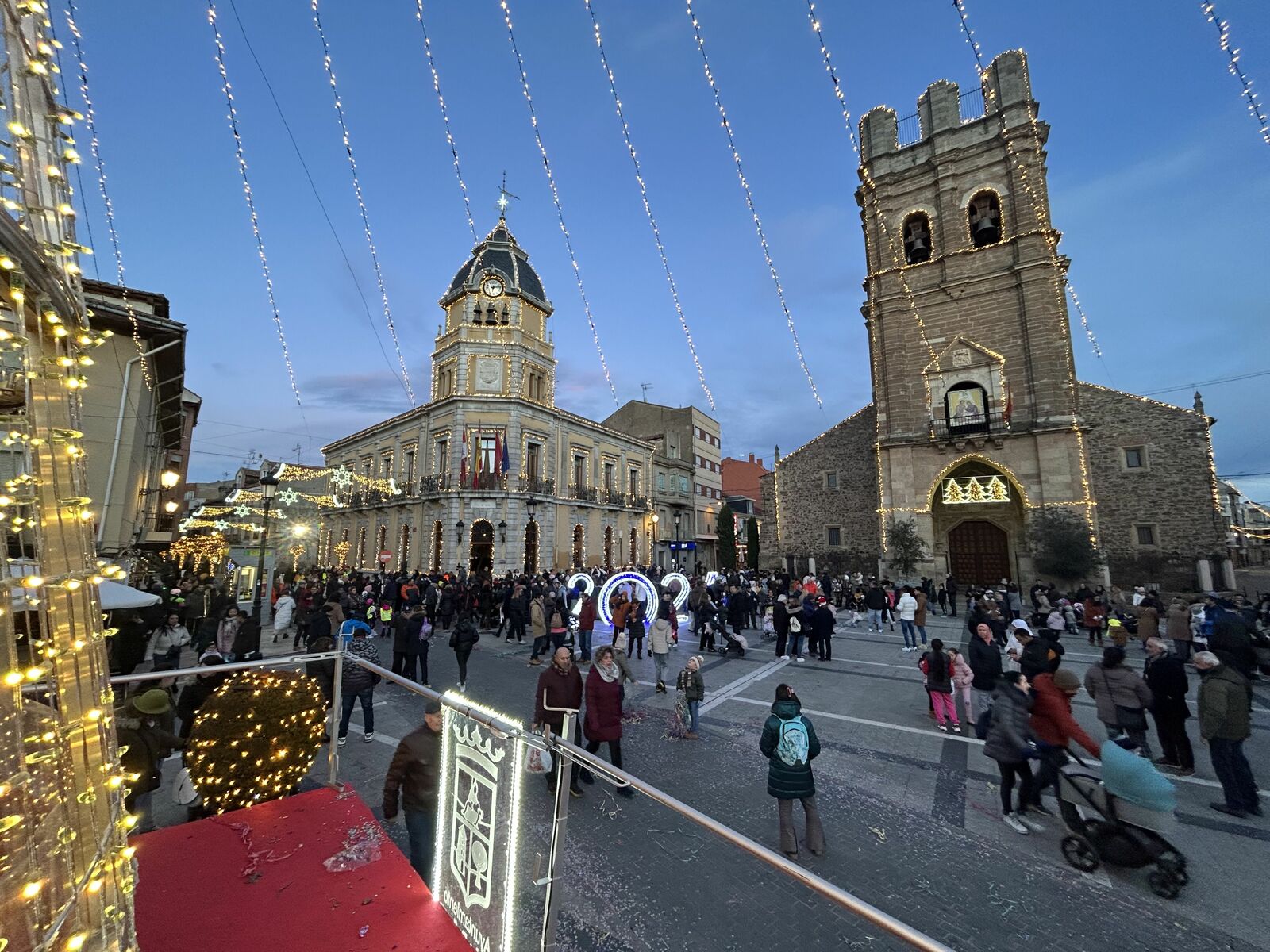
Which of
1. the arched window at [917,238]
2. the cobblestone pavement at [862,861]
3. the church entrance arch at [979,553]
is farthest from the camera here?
the arched window at [917,238]

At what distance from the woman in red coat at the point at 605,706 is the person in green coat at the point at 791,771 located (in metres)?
1.86

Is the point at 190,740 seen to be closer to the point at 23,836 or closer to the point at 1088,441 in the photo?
the point at 23,836

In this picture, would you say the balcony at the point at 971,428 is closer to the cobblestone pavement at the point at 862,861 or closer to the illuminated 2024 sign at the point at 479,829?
the cobblestone pavement at the point at 862,861

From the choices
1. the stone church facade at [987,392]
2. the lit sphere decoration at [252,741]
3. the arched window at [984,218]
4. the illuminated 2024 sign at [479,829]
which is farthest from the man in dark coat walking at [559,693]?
the arched window at [984,218]

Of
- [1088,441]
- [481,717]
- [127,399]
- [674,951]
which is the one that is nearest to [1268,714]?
[674,951]

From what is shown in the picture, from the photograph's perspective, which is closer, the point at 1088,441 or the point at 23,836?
the point at 23,836

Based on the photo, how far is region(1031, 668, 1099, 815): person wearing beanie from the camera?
496 centimetres

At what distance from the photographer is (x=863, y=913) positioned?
1.46m

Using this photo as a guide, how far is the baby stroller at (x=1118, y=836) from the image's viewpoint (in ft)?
13.0

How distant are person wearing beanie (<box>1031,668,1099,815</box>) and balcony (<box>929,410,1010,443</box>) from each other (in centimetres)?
2202

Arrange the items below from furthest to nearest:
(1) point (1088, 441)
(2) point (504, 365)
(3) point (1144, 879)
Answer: (2) point (504, 365) < (1) point (1088, 441) < (3) point (1144, 879)

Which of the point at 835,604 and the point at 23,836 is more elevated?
the point at 23,836

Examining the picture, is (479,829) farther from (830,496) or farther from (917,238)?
(917,238)

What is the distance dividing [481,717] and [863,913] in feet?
6.56
